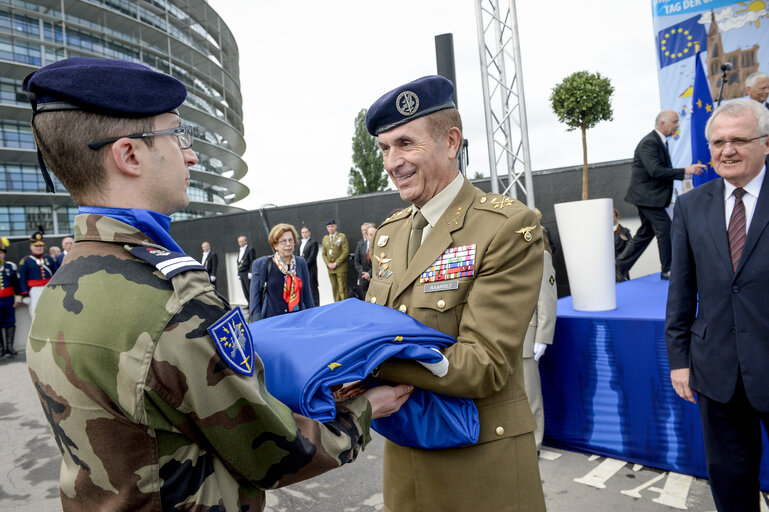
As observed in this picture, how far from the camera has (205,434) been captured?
922mm

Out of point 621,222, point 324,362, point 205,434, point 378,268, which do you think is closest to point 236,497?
point 205,434

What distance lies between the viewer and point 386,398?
1.28 meters

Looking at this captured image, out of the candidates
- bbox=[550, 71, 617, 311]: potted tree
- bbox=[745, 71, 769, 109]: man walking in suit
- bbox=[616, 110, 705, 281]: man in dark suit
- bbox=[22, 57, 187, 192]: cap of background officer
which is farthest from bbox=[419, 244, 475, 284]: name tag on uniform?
bbox=[745, 71, 769, 109]: man walking in suit

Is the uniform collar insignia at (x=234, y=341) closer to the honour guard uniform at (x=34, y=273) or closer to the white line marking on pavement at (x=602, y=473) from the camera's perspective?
the white line marking on pavement at (x=602, y=473)

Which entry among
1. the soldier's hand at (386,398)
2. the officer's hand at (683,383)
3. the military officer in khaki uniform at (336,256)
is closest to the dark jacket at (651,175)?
the officer's hand at (683,383)

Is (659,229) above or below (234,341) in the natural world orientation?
above

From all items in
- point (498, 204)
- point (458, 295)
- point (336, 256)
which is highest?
point (498, 204)

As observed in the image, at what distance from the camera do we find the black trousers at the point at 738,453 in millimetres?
2029

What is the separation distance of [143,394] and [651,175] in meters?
5.26

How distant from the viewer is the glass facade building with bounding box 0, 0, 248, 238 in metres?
35.2

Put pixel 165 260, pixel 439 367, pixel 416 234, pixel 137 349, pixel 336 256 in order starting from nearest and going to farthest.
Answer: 1. pixel 137 349
2. pixel 165 260
3. pixel 439 367
4. pixel 416 234
5. pixel 336 256

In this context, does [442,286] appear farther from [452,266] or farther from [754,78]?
[754,78]

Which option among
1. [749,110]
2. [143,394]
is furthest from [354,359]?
[749,110]

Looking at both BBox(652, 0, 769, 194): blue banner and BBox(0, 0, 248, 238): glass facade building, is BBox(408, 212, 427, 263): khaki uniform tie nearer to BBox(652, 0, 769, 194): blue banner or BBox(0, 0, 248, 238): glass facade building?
BBox(652, 0, 769, 194): blue banner
